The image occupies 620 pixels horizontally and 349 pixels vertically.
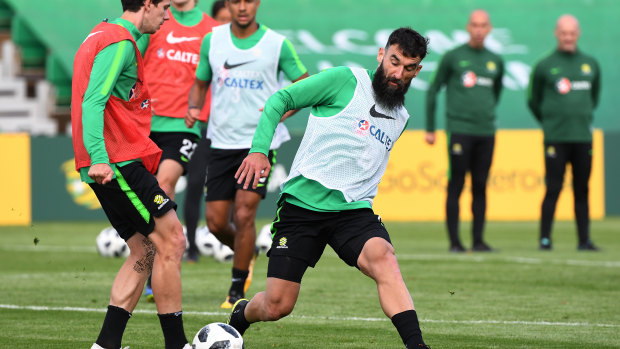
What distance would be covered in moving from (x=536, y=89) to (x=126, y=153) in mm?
8865

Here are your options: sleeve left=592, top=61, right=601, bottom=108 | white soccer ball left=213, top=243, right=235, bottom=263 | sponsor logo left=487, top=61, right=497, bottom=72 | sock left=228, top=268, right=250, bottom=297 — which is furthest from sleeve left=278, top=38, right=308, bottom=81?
sleeve left=592, top=61, right=601, bottom=108

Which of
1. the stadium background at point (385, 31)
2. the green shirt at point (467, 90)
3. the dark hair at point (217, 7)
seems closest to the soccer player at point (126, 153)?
the dark hair at point (217, 7)

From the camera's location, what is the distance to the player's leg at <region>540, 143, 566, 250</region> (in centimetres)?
1342

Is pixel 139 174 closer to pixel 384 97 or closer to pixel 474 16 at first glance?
pixel 384 97

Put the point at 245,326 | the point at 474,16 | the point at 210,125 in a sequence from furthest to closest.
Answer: the point at 474,16 < the point at 210,125 < the point at 245,326

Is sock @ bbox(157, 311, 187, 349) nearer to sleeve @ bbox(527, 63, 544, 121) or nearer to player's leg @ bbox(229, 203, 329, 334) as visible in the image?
player's leg @ bbox(229, 203, 329, 334)

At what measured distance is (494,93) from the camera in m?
13.4

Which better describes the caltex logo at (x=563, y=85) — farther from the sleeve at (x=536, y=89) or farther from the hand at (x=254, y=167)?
the hand at (x=254, y=167)

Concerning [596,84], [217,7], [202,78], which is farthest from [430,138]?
[202,78]

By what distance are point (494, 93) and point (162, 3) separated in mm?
8175

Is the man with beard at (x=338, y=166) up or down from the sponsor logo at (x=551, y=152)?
up

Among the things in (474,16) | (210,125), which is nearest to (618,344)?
(210,125)

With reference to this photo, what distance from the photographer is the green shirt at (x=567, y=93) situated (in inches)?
527

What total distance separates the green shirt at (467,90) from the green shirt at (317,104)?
738 cm
